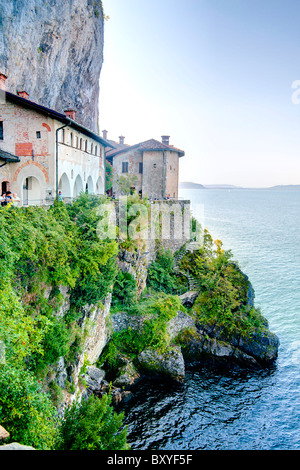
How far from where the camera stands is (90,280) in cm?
2011

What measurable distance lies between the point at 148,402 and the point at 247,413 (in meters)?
6.39

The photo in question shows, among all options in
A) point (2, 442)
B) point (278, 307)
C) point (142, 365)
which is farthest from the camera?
point (278, 307)

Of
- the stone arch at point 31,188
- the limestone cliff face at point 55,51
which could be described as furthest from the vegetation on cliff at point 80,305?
the limestone cliff face at point 55,51

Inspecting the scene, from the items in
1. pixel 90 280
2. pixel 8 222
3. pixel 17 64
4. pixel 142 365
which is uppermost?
pixel 17 64

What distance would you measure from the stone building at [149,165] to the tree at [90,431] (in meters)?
32.1

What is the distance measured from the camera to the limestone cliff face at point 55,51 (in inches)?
1191

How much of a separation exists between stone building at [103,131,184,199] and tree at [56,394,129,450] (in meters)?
32.1

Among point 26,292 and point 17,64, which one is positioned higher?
point 17,64

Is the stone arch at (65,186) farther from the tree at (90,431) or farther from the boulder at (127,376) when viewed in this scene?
the tree at (90,431)

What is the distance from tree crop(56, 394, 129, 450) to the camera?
1123 cm

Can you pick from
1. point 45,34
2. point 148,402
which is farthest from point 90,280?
point 45,34

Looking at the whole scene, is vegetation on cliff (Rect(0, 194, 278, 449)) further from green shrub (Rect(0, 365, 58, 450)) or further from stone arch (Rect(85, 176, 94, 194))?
stone arch (Rect(85, 176, 94, 194))

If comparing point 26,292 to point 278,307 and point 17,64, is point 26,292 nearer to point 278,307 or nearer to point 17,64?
point 17,64

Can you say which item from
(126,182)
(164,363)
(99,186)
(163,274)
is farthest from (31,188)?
(126,182)
